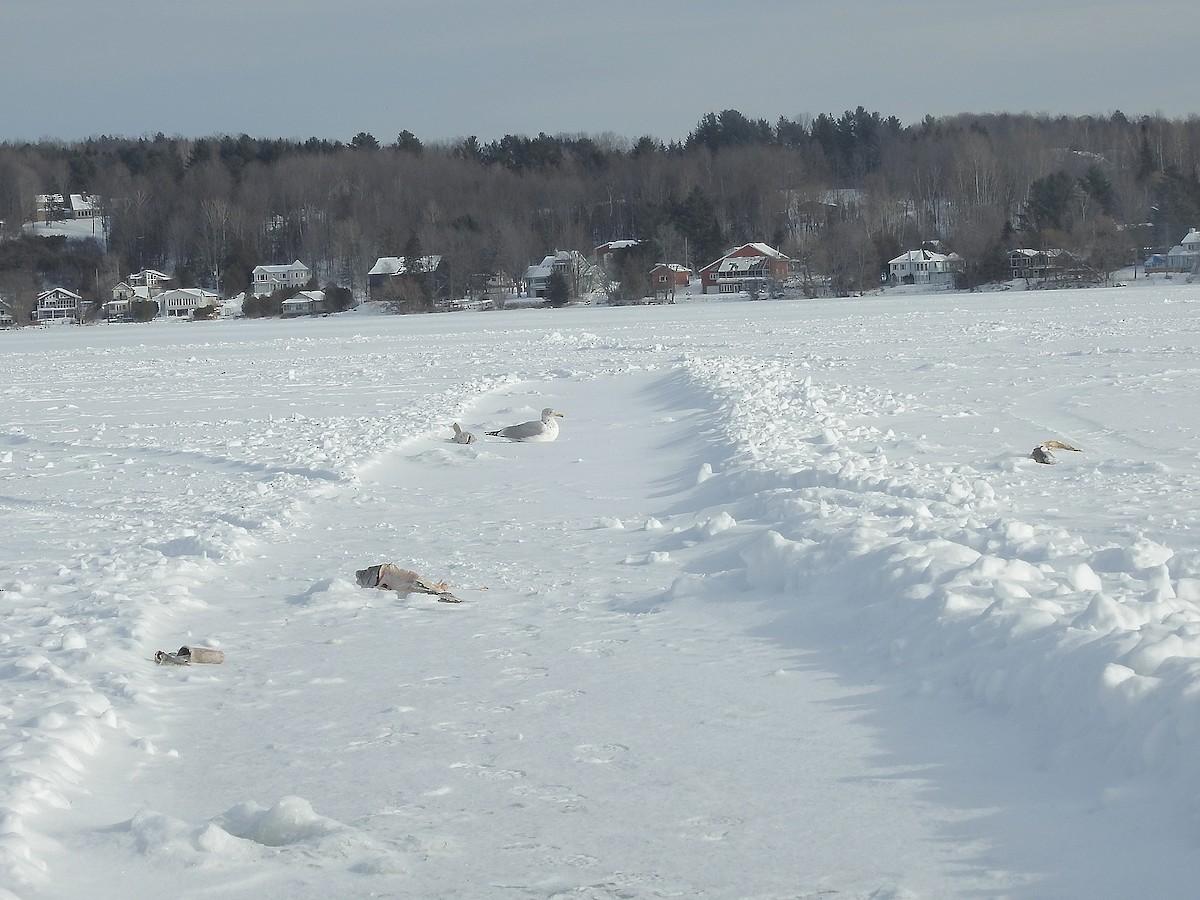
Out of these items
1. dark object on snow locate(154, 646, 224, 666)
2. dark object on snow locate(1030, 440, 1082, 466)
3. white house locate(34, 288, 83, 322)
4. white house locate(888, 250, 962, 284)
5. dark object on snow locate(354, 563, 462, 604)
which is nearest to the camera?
dark object on snow locate(154, 646, 224, 666)

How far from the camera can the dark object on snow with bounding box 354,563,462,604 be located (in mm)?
6938

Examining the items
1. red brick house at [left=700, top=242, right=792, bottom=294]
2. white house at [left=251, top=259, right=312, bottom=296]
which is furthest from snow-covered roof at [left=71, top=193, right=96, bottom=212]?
Answer: red brick house at [left=700, top=242, right=792, bottom=294]

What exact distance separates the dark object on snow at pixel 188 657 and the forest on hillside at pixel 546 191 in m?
93.7

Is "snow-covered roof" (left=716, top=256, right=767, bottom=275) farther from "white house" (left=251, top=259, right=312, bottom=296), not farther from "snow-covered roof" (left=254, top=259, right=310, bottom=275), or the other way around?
"snow-covered roof" (left=254, top=259, right=310, bottom=275)

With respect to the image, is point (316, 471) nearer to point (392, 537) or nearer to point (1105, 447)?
point (392, 537)

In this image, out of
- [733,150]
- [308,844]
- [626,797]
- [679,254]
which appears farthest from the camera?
[733,150]

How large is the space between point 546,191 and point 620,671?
5094 inches

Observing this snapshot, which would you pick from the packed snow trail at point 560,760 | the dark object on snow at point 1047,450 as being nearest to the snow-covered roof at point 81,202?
the dark object on snow at point 1047,450

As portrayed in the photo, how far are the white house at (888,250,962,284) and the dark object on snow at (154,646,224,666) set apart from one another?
94606 millimetres

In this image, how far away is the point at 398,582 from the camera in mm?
7020

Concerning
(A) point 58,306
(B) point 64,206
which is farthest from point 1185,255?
(B) point 64,206

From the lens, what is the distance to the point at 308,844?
12.4 feet

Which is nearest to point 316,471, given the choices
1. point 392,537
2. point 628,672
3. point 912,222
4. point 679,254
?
point 392,537

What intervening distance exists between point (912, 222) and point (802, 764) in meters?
120
